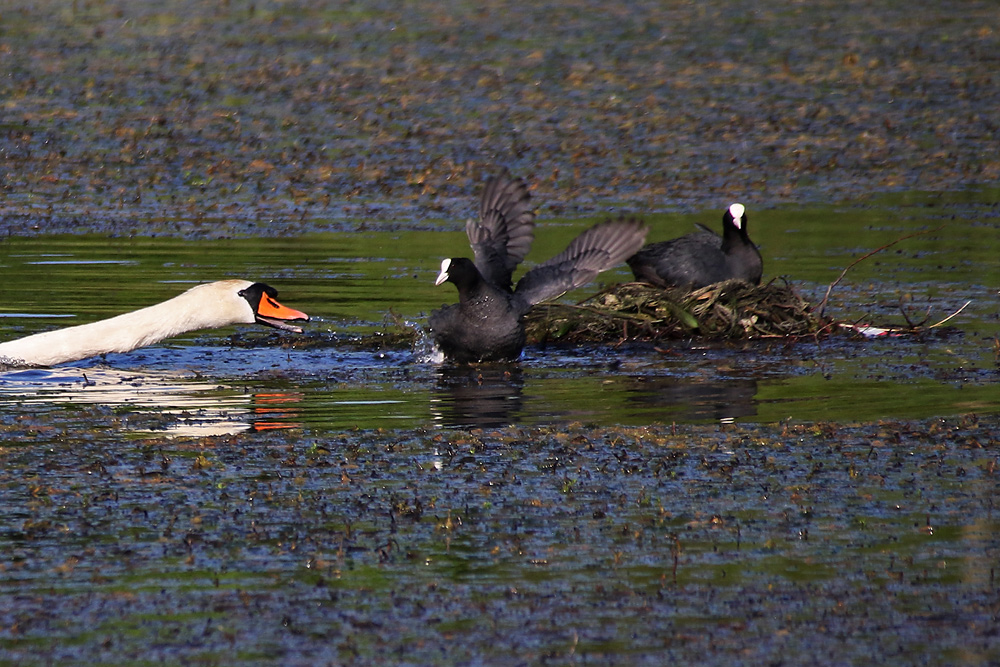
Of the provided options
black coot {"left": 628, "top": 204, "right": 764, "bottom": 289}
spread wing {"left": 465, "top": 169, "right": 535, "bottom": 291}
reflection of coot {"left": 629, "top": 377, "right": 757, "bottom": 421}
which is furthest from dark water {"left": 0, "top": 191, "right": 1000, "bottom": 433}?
spread wing {"left": 465, "top": 169, "right": 535, "bottom": 291}

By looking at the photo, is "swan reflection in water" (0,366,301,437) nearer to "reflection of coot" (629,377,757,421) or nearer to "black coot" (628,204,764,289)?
"reflection of coot" (629,377,757,421)

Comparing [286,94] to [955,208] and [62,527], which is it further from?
[62,527]

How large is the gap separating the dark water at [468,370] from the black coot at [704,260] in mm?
619

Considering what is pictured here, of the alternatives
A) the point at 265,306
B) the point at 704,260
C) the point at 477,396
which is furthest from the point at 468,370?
the point at 704,260

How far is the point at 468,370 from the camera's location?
11.0 metres

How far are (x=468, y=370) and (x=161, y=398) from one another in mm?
2212

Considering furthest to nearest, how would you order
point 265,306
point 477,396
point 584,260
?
1. point 584,260
2. point 265,306
3. point 477,396

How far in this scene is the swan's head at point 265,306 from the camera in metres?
10.2

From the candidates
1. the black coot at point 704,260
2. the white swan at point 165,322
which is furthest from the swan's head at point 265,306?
the black coot at point 704,260

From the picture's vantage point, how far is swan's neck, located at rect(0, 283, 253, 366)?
33.7 ft

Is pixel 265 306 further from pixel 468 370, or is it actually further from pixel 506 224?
pixel 506 224

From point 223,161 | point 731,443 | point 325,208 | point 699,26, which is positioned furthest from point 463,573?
point 699,26

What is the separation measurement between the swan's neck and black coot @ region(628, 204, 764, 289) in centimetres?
383

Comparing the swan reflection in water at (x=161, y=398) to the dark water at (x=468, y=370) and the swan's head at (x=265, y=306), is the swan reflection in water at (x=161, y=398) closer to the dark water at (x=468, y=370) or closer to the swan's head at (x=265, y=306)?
the dark water at (x=468, y=370)
